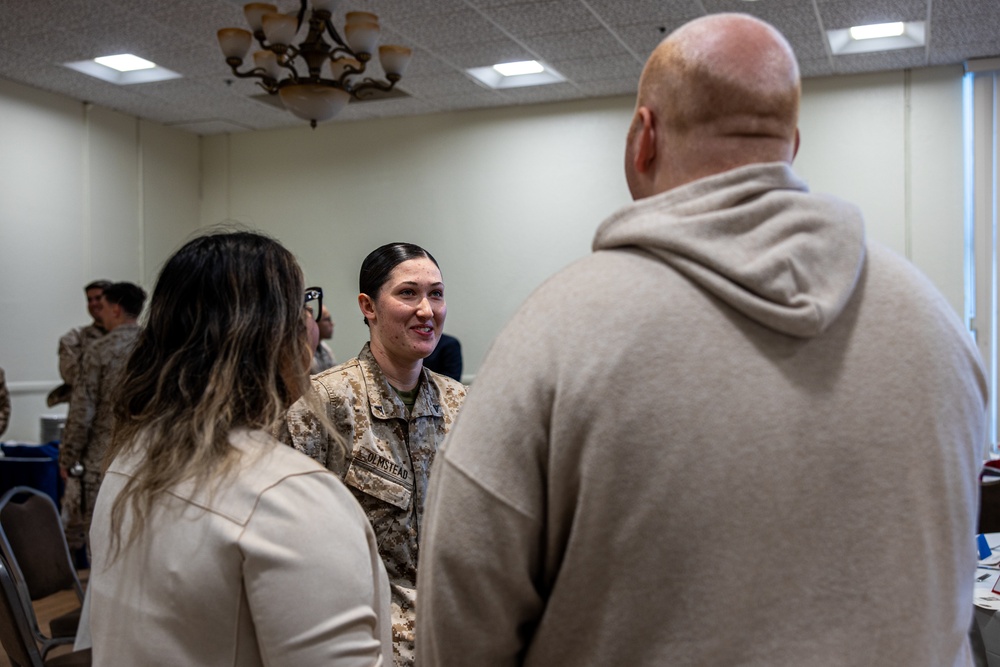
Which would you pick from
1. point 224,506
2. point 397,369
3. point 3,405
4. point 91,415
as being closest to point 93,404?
point 91,415

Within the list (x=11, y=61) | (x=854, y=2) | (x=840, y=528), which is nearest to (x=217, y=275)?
(x=840, y=528)

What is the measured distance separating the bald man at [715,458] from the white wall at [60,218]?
6.43 metres

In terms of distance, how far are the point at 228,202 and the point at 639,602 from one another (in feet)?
26.1

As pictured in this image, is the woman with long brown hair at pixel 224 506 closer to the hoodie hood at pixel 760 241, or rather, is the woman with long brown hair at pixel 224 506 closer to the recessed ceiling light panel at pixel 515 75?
the hoodie hood at pixel 760 241

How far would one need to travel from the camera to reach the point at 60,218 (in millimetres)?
6828

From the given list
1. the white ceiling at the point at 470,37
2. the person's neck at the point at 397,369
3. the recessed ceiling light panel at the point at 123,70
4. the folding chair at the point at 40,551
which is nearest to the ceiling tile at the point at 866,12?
the white ceiling at the point at 470,37

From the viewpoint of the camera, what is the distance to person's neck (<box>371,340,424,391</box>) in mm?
2113

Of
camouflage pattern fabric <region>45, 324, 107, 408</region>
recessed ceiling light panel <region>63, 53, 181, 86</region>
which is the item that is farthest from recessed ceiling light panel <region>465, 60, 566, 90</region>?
camouflage pattern fabric <region>45, 324, 107, 408</region>

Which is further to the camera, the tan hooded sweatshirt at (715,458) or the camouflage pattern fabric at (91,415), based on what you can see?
the camouflage pattern fabric at (91,415)

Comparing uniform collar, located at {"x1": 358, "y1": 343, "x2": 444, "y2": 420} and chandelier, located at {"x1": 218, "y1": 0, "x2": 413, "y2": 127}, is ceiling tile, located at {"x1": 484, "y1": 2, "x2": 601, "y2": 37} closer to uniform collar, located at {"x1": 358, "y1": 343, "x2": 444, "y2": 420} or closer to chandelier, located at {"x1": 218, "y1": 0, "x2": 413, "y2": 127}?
chandelier, located at {"x1": 218, "y1": 0, "x2": 413, "y2": 127}

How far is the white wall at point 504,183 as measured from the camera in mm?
6293

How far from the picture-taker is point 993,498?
2906 mm

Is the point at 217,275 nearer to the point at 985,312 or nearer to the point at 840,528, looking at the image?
the point at 840,528

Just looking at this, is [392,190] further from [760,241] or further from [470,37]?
[760,241]
